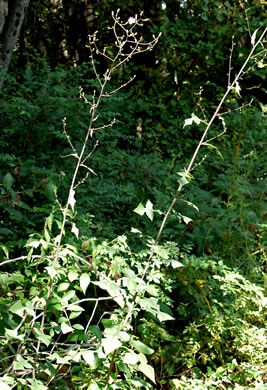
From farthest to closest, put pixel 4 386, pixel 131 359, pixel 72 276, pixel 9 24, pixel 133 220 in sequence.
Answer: pixel 9 24 < pixel 133 220 < pixel 72 276 < pixel 131 359 < pixel 4 386

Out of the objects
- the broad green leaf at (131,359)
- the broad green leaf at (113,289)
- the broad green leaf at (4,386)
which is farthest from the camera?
the broad green leaf at (113,289)

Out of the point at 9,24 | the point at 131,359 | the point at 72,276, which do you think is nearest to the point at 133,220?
the point at 72,276

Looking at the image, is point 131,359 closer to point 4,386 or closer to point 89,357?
point 89,357

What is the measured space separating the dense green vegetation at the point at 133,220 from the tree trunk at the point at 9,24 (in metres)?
0.33

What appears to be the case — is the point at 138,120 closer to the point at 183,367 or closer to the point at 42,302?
the point at 183,367

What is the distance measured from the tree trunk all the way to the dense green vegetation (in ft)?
1.07

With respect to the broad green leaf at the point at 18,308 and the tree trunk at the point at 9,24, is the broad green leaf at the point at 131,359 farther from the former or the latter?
the tree trunk at the point at 9,24

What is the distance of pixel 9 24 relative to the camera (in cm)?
420

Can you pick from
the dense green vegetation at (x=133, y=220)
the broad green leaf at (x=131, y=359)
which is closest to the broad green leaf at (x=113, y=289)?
the dense green vegetation at (x=133, y=220)

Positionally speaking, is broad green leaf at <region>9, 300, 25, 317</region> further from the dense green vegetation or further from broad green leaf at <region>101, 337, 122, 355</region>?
broad green leaf at <region>101, 337, 122, 355</region>

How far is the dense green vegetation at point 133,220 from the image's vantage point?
6.08 feet

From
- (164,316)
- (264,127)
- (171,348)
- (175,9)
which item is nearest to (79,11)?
(175,9)

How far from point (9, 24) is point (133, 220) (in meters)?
2.08

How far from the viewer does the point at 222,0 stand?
21.9 feet
